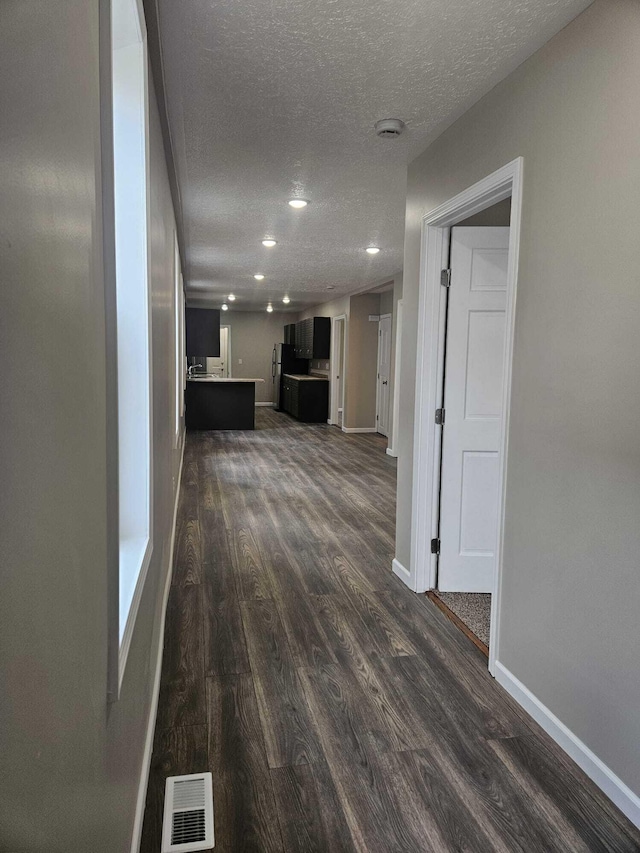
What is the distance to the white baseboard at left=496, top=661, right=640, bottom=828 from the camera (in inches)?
69.4

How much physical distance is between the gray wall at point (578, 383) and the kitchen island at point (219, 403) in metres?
7.98

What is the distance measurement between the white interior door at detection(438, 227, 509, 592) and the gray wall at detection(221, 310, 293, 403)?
39.7 feet

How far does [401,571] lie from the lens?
11.8 feet

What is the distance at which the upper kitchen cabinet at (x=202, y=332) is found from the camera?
1026 centimetres

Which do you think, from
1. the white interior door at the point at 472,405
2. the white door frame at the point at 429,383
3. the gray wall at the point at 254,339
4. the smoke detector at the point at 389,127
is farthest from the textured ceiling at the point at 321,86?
the gray wall at the point at 254,339

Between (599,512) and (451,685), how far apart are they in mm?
1028

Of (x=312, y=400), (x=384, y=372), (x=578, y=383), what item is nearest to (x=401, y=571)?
(x=578, y=383)

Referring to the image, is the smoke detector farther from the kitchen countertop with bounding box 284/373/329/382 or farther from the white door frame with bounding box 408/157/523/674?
the kitchen countertop with bounding box 284/373/329/382

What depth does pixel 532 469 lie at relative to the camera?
226 cm

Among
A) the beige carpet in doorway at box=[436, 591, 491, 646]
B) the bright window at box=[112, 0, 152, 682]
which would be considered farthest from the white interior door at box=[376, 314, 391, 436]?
the bright window at box=[112, 0, 152, 682]

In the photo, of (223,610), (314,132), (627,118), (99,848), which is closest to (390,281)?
(314,132)

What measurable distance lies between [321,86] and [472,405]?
5.68 ft

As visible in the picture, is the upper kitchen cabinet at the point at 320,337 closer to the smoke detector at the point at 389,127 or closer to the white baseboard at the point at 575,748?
the smoke detector at the point at 389,127

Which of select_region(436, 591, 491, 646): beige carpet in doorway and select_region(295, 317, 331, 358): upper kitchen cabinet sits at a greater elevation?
select_region(295, 317, 331, 358): upper kitchen cabinet
